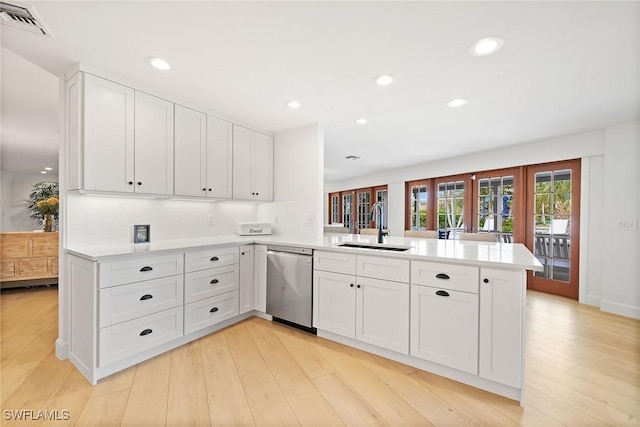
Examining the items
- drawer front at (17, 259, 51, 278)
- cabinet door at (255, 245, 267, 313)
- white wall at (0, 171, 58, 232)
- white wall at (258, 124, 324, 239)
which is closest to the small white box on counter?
white wall at (258, 124, 324, 239)

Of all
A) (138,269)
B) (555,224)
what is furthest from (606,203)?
(138,269)

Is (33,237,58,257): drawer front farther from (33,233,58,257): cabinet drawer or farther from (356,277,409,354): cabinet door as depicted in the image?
(356,277,409,354): cabinet door

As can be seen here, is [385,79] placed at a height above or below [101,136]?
above

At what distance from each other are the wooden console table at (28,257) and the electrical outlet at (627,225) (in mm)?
7680

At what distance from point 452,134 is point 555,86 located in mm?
1486

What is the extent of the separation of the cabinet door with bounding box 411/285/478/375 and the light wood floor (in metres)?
0.17

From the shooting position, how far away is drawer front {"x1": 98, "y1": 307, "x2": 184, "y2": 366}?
1.95 m

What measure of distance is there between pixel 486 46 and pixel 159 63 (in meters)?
A: 2.24

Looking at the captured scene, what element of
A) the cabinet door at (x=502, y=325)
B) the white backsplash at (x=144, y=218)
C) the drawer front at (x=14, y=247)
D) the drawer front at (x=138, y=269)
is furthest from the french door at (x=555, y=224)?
the drawer front at (x=14, y=247)

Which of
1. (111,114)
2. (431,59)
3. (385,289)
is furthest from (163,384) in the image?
(431,59)

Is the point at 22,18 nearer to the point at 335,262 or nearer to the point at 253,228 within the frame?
the point at 253,228

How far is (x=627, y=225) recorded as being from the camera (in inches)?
130

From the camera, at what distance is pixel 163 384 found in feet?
6.26

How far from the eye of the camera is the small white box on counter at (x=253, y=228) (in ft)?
11.2
